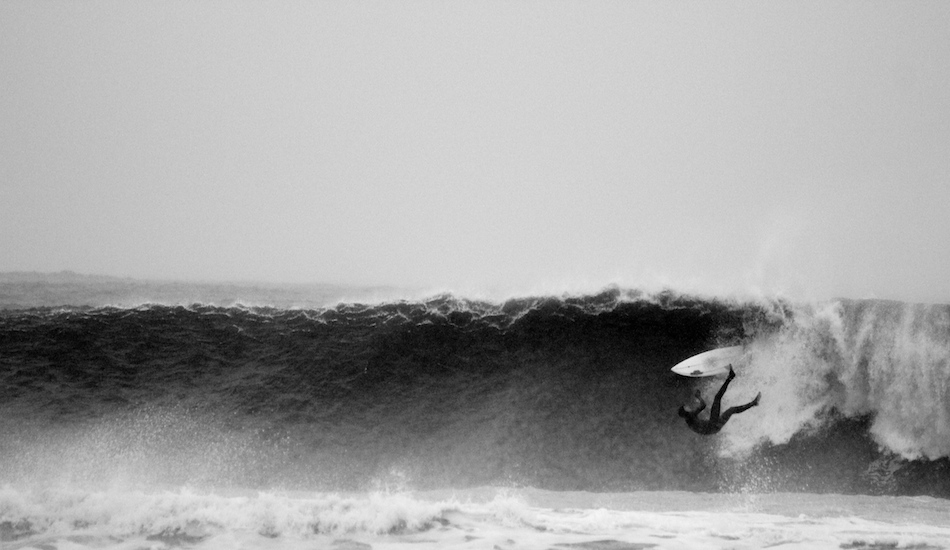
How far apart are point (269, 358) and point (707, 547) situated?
16.3 ft

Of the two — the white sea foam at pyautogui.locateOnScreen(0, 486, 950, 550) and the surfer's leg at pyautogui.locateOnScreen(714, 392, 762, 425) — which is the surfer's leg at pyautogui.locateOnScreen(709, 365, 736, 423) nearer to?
the surfer's leg at pyautogui.locateOnScreen(714, 392, 762, 425)

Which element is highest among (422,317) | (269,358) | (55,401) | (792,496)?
(422,317)

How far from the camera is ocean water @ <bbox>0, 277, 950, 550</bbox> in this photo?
588 centimetres

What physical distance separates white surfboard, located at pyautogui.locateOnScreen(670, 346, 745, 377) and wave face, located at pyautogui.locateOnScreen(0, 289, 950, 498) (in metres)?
0.11

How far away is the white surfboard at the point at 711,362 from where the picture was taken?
7.00m

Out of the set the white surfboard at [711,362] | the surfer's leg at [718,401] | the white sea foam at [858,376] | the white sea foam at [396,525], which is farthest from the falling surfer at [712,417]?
the white sea foam at [396,525]

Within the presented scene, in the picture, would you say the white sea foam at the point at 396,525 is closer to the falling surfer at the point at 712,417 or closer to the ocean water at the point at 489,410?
the ocean water at the point at 489,410

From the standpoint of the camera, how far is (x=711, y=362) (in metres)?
7.03

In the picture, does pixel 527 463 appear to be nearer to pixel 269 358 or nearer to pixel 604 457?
pixel 604 457

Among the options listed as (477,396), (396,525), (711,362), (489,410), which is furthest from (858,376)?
(396,525)

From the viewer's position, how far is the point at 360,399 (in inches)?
280

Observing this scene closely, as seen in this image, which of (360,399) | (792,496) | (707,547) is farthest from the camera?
(360,399)

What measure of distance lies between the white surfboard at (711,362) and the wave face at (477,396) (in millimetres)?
115

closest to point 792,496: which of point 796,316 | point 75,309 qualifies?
point 796,316
